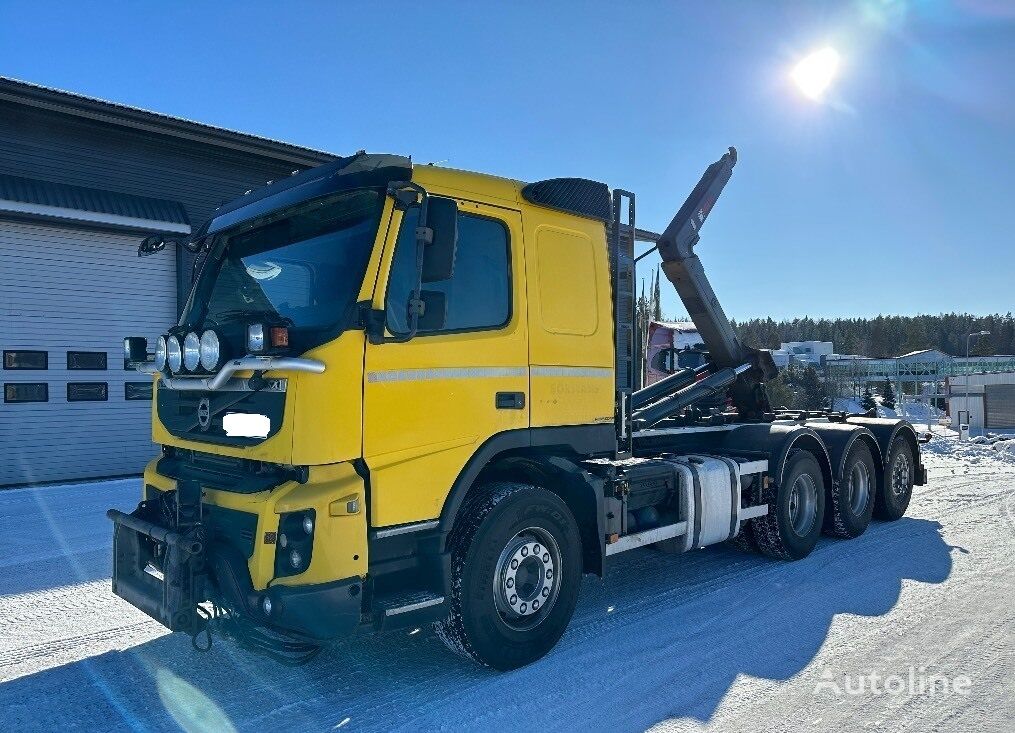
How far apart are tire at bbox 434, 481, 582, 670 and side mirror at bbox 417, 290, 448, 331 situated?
44.7 inches

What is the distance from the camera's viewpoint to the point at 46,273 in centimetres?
1196

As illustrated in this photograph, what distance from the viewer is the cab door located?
3908mm

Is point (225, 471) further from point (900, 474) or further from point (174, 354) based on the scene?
point (900, 474)

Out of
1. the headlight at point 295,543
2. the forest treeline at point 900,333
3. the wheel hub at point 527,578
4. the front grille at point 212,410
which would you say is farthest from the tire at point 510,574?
the forest treeline at point 900,333

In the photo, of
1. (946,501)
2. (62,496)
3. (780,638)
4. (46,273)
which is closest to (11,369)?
(46,273)

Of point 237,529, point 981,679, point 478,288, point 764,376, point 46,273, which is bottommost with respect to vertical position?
point 981,679

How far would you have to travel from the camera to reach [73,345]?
12.3 meters

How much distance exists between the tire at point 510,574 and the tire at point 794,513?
9.50 feet

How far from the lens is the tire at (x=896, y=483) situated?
8836mm

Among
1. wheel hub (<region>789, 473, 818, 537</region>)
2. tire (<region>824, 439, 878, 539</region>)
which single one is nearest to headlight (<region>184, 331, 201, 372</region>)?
wheel hub (<region>789, 473, 818, 537</region>)

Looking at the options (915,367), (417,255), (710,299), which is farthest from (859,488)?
(915,367)

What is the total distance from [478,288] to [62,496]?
8.87m

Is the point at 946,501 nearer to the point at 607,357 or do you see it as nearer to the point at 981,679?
the point at 981,679

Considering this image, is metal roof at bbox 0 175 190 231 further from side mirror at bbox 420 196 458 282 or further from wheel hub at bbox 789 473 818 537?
wheel hub at bbox 789 473 818 537
